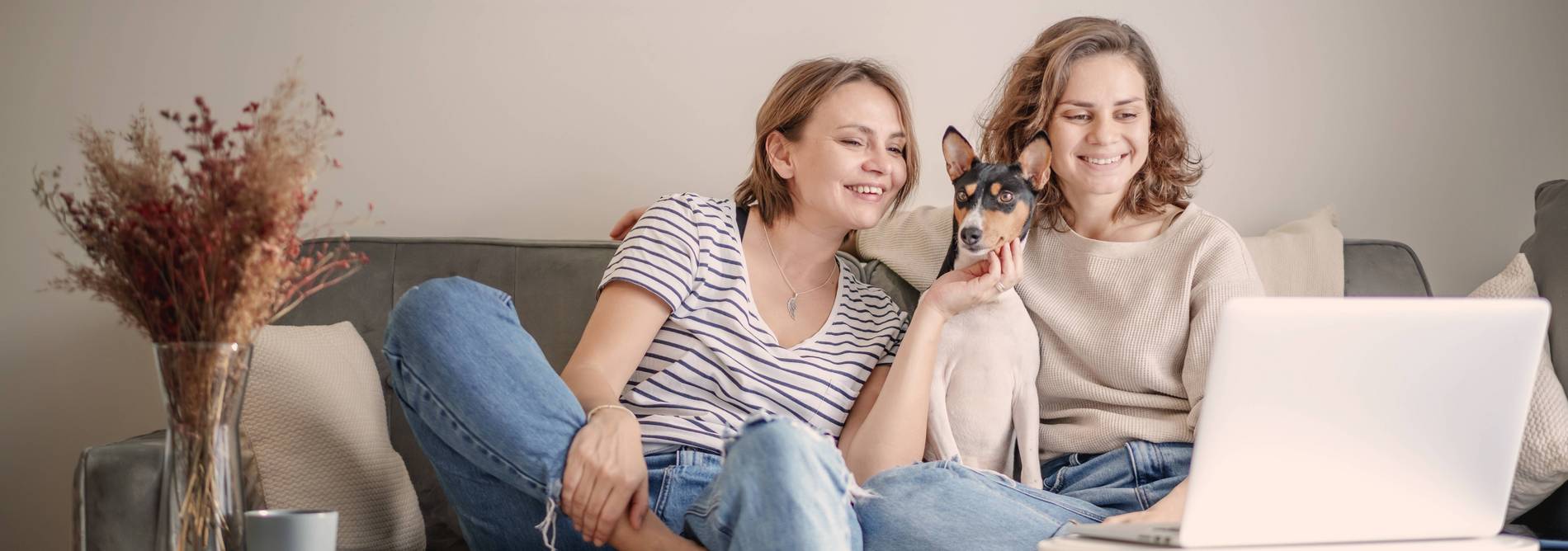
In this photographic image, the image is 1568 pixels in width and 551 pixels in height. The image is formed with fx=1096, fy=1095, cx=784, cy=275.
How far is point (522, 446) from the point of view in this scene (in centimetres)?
143

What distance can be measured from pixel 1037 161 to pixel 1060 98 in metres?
0.18

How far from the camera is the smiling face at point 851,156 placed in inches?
→ 74.8

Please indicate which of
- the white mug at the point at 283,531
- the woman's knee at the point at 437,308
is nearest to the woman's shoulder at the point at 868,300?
the woman's knee at the point at 437,308

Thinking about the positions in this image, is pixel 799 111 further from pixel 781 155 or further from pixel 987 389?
pixel 987 389

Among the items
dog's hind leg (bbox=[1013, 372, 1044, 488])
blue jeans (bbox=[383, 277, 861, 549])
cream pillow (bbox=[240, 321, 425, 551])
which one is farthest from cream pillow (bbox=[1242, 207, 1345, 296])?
cream pillow (bbox=[240, 321, 425, 551])

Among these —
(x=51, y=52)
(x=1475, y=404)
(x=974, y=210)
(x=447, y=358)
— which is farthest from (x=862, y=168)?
(x=51, y=52)

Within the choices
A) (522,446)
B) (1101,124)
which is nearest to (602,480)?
(522,446)

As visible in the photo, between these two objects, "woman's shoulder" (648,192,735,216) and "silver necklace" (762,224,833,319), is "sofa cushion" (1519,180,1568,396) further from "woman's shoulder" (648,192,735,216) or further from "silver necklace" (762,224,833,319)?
"woman's shoulder" (648,192,735,216)

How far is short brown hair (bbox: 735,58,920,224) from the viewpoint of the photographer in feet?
6.40

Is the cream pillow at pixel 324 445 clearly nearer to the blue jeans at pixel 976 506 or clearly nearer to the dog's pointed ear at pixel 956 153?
the blue jeans at pixel 976 506

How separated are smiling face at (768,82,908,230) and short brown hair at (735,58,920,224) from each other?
14 mm

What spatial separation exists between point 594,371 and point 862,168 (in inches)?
23.0

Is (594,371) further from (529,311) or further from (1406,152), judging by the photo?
(1406,152)

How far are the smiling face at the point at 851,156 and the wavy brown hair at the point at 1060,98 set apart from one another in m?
0.22
